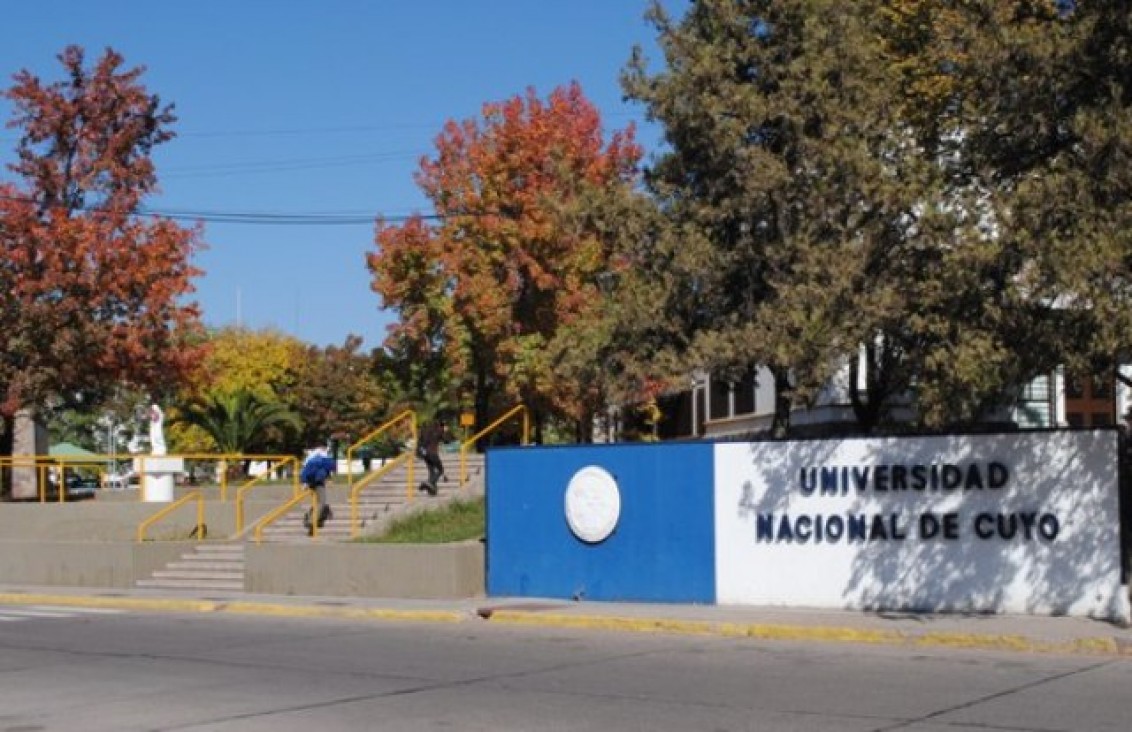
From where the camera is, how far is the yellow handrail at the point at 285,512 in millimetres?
26859

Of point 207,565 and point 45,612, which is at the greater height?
point 207,565

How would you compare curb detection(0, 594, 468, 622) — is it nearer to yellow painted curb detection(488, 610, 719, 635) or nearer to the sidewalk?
the sidewalk

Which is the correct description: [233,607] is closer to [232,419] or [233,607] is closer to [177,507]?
[177,507]

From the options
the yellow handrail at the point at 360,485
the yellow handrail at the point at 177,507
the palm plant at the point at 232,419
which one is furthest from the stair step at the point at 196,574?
the palm plant at the point at 232,419

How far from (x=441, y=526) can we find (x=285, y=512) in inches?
169

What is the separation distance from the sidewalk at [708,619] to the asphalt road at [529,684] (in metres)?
0.43

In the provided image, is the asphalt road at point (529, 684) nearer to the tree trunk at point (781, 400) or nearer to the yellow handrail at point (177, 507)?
the tree trunk at point (781, 400)

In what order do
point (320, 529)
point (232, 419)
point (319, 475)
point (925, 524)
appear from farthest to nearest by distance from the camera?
point (232, 419)
point (320, 529)
point (319, 475)
point (925, 524)

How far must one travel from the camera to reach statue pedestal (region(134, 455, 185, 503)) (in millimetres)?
31844

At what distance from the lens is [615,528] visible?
70.4ft

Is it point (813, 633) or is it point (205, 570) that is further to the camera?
point (205, 570)

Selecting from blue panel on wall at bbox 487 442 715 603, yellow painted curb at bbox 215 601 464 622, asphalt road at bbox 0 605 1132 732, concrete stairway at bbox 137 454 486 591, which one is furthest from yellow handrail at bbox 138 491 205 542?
asphalt road at bbox 0 605 1132 732

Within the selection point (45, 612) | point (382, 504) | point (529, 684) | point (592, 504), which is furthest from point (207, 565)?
point (529, 684)

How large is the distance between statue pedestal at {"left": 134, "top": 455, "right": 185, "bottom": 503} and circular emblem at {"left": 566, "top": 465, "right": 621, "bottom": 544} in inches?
519
